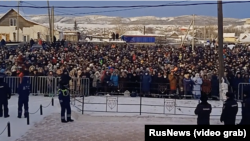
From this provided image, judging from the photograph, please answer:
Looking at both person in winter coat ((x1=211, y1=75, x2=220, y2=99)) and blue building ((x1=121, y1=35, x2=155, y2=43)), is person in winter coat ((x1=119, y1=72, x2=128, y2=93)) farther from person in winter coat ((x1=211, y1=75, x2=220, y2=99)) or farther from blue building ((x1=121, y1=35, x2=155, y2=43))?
blue building ((x1=121, y1=35, x2=155, y2=43))

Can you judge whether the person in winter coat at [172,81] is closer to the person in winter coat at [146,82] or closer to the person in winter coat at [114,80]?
the person in winter coat at [146,82]

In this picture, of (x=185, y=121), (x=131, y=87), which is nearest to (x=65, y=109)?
(x=185, y=121)

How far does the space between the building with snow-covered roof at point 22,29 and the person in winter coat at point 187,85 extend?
48789 mm

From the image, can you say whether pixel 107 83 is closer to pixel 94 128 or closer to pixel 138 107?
pixel 138 107

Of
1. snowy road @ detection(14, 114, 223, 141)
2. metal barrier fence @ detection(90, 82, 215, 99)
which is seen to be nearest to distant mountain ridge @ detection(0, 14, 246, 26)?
metal barrier fence @ detection(90, 82, 215, 99)

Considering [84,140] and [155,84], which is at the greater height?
[155,84]

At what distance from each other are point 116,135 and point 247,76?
9.39 metres

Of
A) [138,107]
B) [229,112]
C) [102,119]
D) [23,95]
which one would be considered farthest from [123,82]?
[229,112]

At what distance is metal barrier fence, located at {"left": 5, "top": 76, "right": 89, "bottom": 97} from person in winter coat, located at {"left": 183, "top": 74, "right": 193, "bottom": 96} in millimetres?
4650

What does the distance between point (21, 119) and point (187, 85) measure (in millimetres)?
8050

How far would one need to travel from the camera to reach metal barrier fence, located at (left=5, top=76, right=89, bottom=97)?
19.7 metres

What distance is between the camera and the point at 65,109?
14.9 m

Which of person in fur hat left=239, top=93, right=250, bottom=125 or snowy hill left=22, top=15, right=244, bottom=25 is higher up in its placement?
snowy hill left=22, top=15, right=244, bottom=25

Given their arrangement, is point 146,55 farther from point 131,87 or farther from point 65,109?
point 65,109
